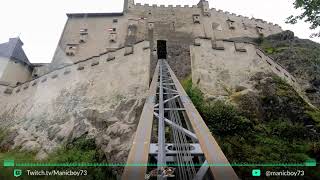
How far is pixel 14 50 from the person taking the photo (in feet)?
71.1

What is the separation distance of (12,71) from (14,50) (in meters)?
2.27

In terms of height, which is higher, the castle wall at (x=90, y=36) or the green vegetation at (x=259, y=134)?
the castle wall at (x=90, y=36)

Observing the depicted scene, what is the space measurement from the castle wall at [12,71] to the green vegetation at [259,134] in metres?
16.4

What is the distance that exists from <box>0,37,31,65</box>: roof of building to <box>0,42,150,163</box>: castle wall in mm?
10159

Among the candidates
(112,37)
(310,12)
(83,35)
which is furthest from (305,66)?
(83,35)

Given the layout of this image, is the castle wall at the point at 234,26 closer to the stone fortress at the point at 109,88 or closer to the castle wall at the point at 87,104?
the stone fortress at the point at 109,88

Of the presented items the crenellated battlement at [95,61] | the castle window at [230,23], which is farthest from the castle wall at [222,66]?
the castle window at [230,23]

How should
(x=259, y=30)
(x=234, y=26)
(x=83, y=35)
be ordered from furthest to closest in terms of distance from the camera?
1. (x=259, y=30)
2. (x=234, y=26)
3. (x=83, y=35)

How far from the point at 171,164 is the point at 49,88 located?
9.54m

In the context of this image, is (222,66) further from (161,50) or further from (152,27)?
(152,27)

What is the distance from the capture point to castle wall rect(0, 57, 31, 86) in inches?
777

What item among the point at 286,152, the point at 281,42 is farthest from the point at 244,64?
the point at 281,42

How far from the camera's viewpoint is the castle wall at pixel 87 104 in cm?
752

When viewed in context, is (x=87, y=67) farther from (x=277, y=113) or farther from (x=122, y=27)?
(x=122, y=27)
